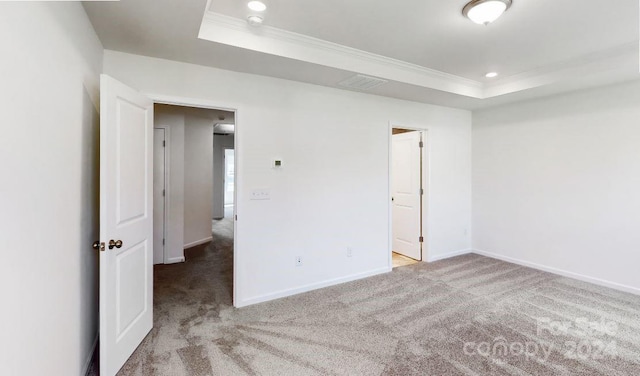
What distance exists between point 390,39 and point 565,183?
3169 millimetres

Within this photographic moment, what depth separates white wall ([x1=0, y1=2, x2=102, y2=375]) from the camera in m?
1.15

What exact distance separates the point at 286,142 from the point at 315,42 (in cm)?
106

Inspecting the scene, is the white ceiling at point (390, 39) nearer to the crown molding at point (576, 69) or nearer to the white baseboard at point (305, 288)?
the crown molding at point (576, 69)

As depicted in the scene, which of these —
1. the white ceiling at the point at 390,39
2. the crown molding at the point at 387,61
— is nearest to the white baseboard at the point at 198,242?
the white ceiling at the point at 390,39

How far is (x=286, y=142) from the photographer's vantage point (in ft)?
11.0

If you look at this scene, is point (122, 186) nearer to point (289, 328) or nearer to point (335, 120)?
point (289, 328)

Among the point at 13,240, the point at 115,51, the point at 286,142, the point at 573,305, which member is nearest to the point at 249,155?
the point at 286,142

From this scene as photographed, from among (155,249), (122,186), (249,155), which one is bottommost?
(155,249)

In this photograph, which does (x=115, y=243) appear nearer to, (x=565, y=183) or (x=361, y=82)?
(x=361, y=82)

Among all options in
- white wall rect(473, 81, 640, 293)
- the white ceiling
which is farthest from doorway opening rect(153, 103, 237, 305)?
white wall rect(473, 81, 640, 293)

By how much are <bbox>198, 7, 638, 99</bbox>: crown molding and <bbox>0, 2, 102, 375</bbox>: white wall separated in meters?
1.00

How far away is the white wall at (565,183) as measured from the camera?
3531 mm

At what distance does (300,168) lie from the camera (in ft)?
11.3

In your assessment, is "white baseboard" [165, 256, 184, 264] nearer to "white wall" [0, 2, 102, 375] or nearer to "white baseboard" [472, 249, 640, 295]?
"white wall" [0, 2, 102, 375]
